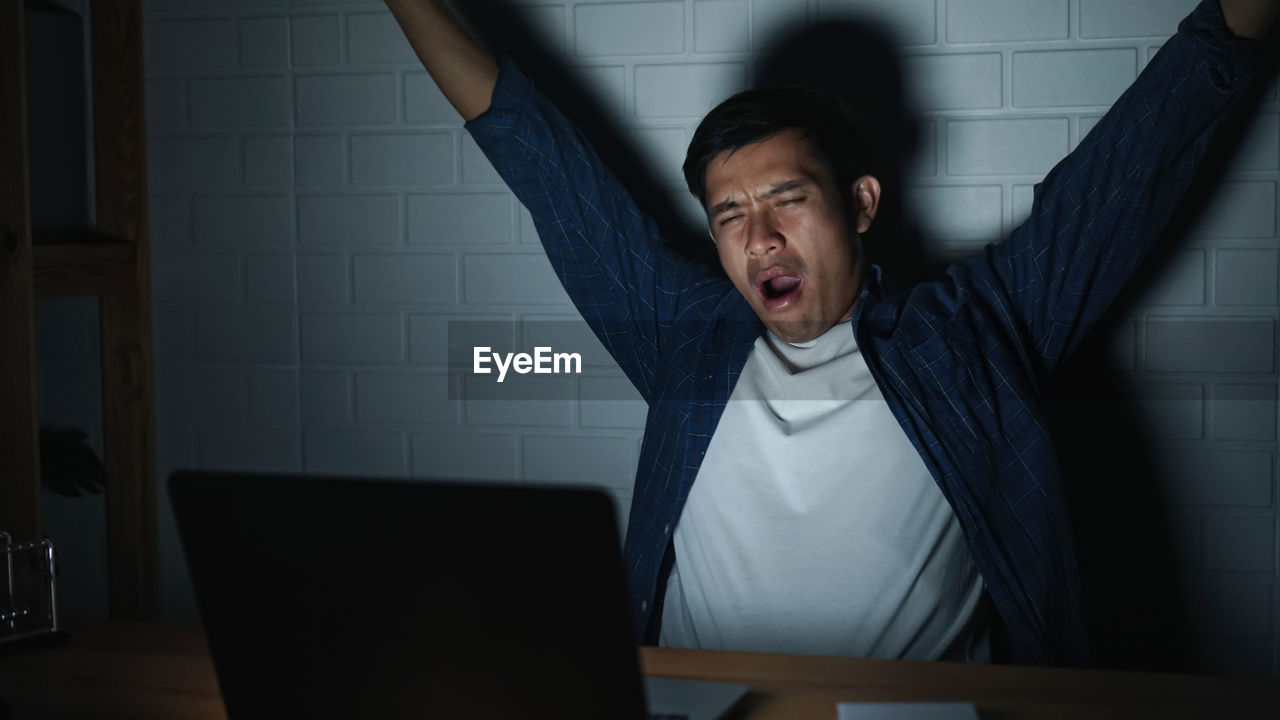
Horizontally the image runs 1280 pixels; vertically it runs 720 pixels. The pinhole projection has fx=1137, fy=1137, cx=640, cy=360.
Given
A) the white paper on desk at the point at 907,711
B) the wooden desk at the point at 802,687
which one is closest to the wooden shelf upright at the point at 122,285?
the wooden desk at the point at 802,687

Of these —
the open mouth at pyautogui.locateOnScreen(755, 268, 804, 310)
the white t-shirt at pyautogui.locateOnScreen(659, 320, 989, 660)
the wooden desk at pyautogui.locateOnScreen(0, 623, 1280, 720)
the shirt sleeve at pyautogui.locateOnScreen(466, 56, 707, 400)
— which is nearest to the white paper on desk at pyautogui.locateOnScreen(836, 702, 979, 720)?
the wooden desk at pyautogui.locateOnScreen(0, 623, 1280, 720)

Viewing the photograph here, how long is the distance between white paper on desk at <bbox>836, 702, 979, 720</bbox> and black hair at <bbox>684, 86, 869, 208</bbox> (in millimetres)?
1124

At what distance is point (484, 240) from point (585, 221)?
1.39ft

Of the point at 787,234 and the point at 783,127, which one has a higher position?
the point at 783,127

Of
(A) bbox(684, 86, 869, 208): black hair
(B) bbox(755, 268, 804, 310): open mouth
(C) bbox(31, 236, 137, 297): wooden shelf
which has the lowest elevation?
(B) bbox(755, 268, 804, 310): open mouth

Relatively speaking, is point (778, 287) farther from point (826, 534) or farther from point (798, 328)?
point (826, 534)

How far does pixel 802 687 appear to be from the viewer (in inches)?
48.4

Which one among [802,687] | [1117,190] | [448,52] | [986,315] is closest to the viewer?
[802,687]

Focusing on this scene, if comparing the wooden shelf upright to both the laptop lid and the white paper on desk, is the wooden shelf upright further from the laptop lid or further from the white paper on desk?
the white paper on desk

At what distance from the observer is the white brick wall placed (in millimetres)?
2230

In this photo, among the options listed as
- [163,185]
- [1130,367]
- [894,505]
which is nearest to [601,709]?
[894,505]

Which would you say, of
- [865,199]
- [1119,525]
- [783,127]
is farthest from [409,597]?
[1119,525]

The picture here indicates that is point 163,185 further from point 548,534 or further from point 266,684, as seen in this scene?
point 548,534

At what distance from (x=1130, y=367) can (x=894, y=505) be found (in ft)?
2.33
